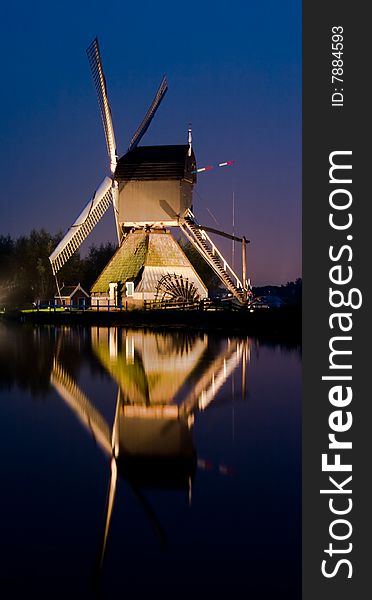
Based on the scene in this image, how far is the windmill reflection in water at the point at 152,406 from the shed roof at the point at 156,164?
73.3 ft

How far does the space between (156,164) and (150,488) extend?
41458 mm

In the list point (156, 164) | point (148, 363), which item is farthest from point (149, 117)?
point (148, 363)

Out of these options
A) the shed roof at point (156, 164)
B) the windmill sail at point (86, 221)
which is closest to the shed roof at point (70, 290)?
the windmill sail at point (86, 221)

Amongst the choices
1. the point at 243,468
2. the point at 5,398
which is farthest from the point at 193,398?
the point at 243,468

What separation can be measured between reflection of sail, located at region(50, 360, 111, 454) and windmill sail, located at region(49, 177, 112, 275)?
100 feet

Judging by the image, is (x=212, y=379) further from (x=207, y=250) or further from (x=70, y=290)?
(x=70, y=290)

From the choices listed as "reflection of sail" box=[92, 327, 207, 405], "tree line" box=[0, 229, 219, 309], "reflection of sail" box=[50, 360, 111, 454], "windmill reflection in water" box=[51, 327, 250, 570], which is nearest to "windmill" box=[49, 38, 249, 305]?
"reflection of sail" box=[92, 327, 207, 405]

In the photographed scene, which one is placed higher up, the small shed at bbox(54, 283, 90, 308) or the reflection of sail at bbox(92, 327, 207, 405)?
the small shed at bbox(54, 283, 90, 308)

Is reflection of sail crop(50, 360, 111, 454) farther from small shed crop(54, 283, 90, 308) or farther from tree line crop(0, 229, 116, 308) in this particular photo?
tree line crop(0, 229, 116, 308)

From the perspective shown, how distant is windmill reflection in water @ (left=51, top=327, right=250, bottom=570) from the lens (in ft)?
27.4

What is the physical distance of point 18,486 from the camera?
7.95 m

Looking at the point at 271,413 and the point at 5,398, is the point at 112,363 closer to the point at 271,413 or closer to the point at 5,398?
the point at 5,398

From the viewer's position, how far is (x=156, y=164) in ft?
157

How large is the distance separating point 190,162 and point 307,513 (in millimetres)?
43956
